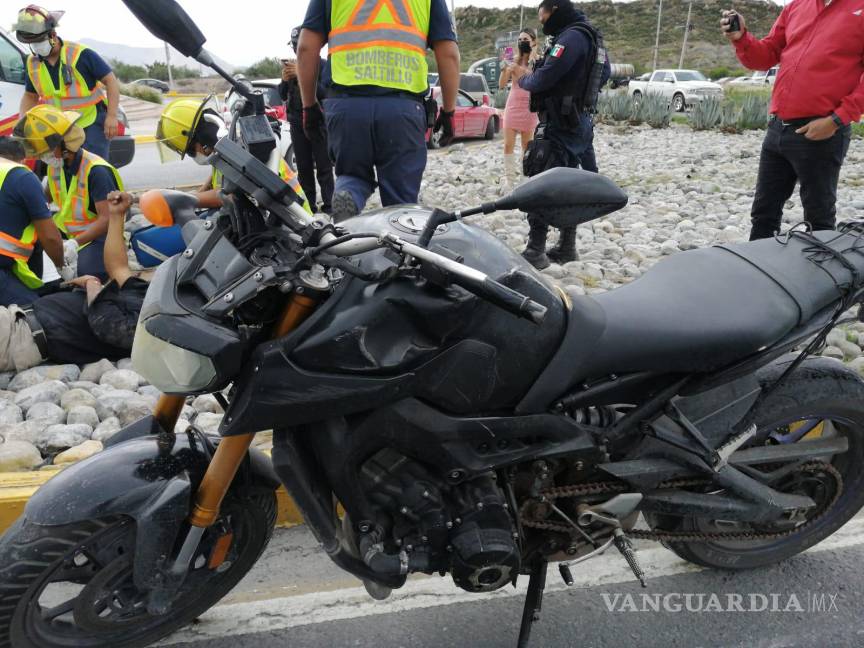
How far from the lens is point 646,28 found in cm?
7244

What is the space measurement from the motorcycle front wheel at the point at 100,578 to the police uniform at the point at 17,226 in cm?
264

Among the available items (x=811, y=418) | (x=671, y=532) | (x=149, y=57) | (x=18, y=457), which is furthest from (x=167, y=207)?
(x=149, y=57)

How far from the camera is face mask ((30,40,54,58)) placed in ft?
21.2

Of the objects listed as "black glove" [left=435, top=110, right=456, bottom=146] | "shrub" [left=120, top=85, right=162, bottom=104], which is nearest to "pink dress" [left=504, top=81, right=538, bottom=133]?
"black glove" [left=435, top=110, right=456, bottom=146]

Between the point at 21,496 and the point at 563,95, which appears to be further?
the point at 563,95

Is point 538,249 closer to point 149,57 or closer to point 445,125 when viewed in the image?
point 445,125

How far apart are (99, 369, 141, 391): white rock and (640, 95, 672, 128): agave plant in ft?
48.3

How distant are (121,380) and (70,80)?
13.2 ft

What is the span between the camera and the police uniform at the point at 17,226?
13.8 feet

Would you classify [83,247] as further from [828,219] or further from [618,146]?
[618,146]

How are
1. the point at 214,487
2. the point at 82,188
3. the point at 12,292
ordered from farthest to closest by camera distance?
1. the point at 82,188
2. the point at 12,292
3. the point at 214,487

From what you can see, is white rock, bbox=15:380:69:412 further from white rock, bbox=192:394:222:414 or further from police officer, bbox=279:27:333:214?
police officer, bbox=279:27:333:214

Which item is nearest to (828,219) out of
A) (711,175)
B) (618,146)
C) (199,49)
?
(199,49)

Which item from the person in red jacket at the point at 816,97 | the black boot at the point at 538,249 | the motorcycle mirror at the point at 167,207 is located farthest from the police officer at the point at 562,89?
the motorcycle mirror at the point at 167,207
